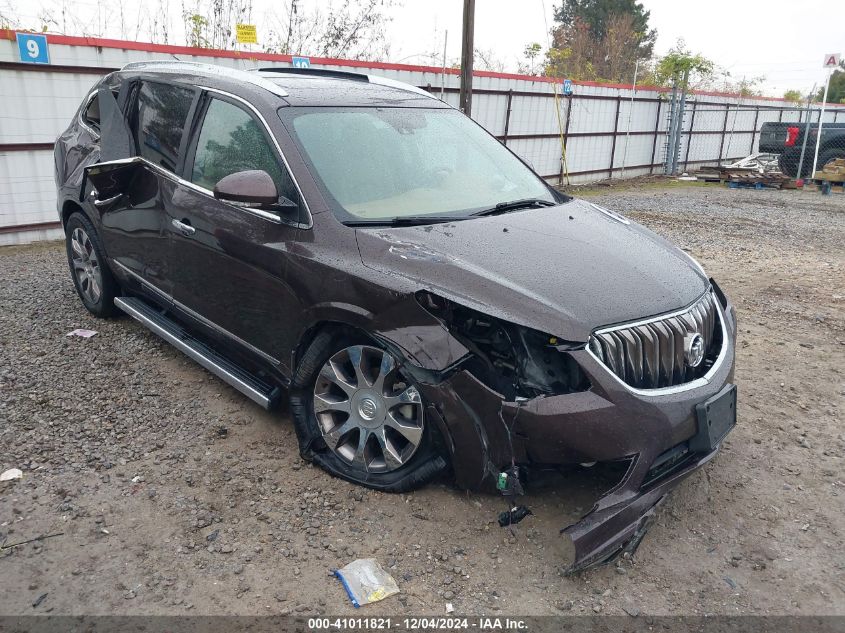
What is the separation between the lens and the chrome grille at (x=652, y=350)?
2713 millimetres

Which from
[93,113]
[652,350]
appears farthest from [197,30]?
[652,350]

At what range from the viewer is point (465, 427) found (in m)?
2.82

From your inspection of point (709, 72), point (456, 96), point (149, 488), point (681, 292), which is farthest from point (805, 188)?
point (149, 488)

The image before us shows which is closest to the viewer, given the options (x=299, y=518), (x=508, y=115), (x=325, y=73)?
(x=299, y=518)

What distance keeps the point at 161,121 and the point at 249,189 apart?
152cm

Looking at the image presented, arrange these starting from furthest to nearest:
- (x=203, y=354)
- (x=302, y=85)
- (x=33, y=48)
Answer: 1. (x=33, y=48)
2. (x=203, y=354)
3. (x=302, y=85)

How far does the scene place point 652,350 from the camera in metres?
2.81

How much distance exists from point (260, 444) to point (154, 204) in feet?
5.46

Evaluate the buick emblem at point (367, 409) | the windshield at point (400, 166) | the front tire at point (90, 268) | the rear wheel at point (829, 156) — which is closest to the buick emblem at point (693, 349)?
the windshield at point (400, 166)

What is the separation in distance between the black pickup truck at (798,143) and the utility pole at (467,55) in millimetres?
9271

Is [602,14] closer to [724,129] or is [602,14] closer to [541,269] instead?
[724,129]

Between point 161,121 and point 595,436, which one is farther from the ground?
point 161,121

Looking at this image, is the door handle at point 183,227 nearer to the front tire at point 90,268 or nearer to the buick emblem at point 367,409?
the front tire at point 90,268

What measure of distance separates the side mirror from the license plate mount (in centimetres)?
212
